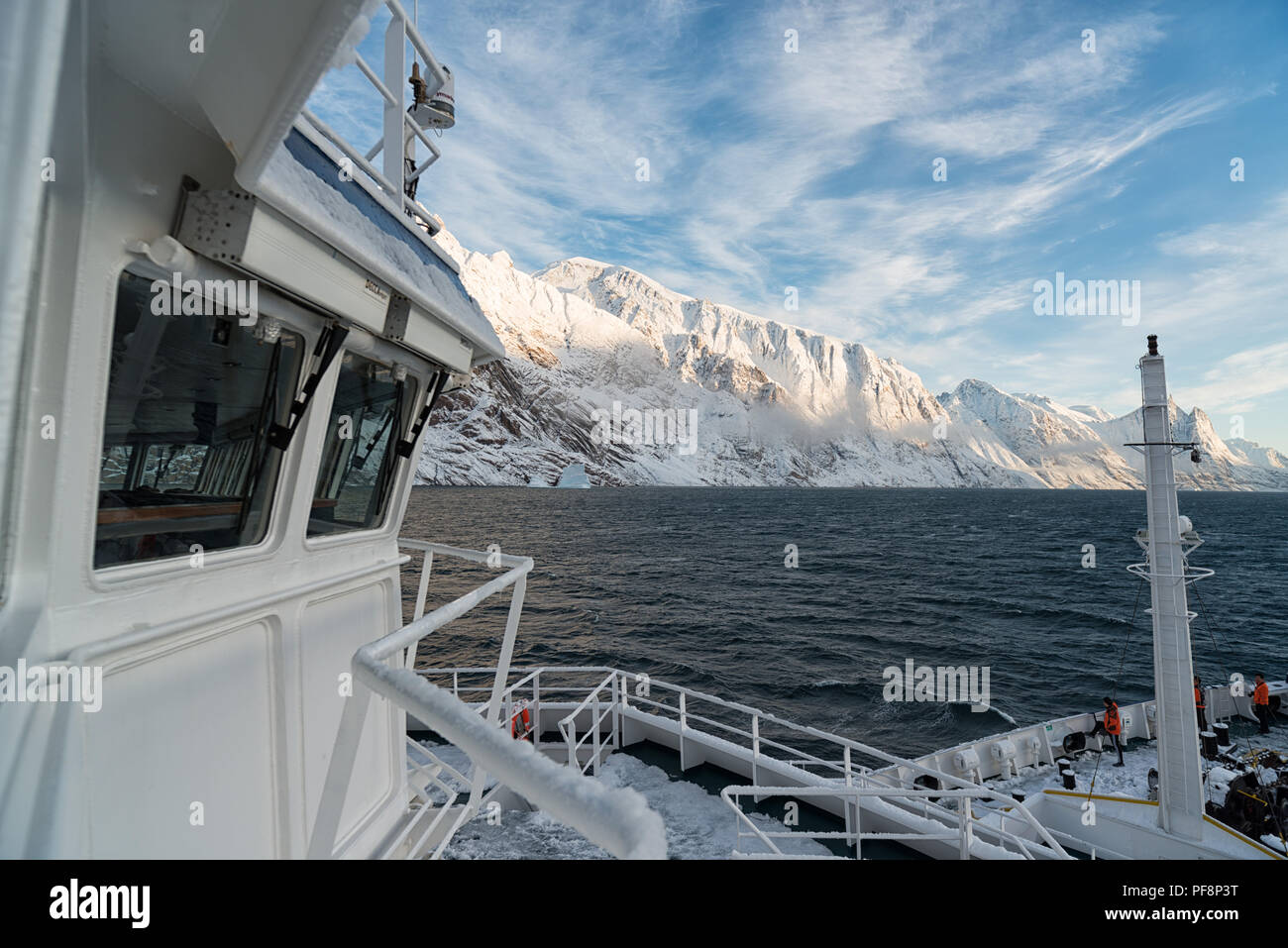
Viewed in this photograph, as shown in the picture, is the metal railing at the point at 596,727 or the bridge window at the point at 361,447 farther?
the metal railing at the point at 596,727

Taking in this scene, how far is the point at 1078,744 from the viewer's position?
52.6 feet

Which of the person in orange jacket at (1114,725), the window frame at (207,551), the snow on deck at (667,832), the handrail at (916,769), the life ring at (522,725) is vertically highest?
Result: the window frame at (207,551)

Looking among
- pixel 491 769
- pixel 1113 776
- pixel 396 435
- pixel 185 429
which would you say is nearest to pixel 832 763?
pixel 396 435

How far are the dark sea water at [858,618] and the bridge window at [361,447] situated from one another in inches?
Result: 792

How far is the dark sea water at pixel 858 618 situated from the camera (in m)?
25.7

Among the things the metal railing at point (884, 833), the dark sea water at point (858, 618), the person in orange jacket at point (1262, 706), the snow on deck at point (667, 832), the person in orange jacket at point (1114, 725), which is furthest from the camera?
the dark sea water at point (858, 618)

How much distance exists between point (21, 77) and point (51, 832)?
2412mm

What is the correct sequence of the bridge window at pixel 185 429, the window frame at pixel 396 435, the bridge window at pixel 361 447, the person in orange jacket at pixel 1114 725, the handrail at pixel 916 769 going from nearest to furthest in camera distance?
the bridge window at pixel 185 429 < the window frame at pixel 396 435 < the bridge window at pixel 361 447 < the handrail at pixel 916 769 < the person in orange jacket at pixel 1114 725

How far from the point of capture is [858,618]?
38000 millimetres

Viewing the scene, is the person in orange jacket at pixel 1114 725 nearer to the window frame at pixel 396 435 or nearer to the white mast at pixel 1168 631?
the white mast at pixel 1168 631

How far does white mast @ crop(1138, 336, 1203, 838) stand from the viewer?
1041 cm

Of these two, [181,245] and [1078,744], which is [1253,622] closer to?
[1078,744]

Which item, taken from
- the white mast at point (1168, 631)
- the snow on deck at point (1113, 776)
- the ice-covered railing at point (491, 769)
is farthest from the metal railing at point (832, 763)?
the ice-covered railing at point (491, 769)
